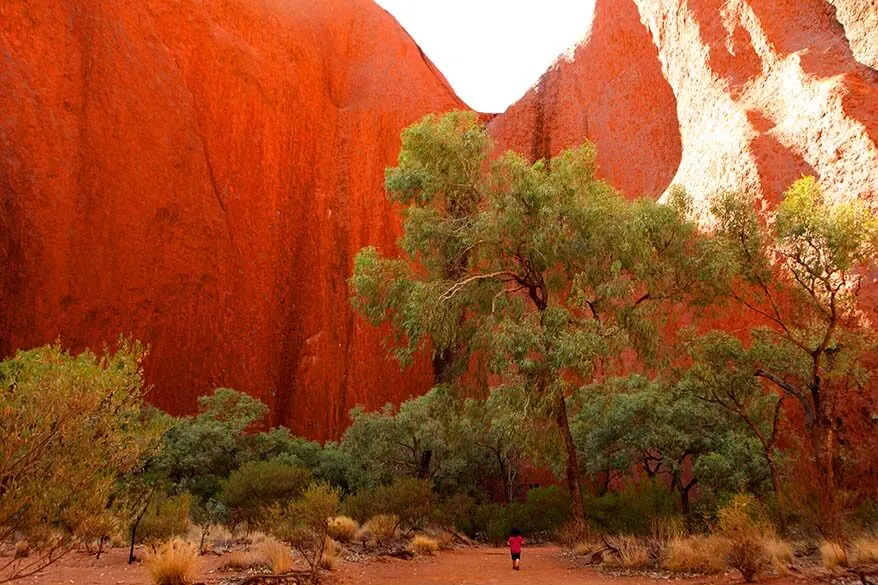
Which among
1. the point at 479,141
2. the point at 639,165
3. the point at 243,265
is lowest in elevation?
the point at 479,141

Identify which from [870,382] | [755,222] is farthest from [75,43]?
[870,382]

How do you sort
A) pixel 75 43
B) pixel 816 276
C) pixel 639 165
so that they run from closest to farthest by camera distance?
pixel 816 276 < pixel 75 43 < pixel 639 165

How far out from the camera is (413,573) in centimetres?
1166

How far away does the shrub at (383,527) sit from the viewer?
15.7 m

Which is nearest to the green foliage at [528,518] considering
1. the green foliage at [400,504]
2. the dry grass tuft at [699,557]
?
the green foliage at [400,504]

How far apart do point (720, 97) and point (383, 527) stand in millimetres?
20737

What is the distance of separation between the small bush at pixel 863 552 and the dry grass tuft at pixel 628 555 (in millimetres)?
3166

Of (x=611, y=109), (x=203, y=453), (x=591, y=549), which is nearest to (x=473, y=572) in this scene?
(x=591, y=549)

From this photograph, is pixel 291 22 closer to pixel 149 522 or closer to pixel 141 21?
pixel 141 21

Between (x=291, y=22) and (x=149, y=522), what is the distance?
3387 centimetres

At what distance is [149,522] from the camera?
1356 centimetres

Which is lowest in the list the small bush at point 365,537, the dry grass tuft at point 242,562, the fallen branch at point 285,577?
the fallen branch at point 285,577

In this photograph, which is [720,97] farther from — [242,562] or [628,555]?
[242,562]

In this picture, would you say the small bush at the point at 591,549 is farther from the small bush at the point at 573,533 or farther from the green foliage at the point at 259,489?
the green foliage at the point at 259,489
